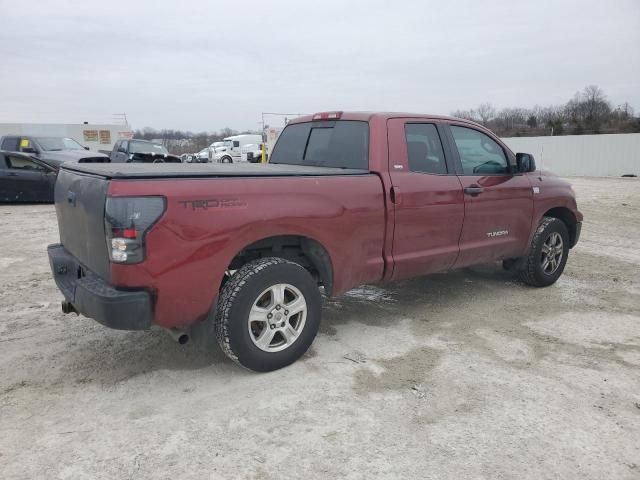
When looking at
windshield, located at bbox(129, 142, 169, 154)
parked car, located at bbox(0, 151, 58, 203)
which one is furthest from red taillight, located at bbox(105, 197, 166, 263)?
windshield, located at bbox(129, 142, 169, 154)

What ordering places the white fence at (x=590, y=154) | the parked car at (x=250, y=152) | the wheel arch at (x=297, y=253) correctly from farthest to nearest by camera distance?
the parked car at (x=250, y=152) < the white fence at (x=590, y=154) < the wheel arch at (x=297, y=253)

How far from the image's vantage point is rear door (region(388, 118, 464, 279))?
4168 mm

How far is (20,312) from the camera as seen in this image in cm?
473

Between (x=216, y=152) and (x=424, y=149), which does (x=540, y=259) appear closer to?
(x=424, y=149)

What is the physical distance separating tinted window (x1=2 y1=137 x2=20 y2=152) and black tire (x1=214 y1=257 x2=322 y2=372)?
14.5m

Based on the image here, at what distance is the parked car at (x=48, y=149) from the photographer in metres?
14.4

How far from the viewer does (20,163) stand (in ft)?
39.6

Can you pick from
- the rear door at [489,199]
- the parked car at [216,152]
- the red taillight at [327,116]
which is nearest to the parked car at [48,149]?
the red taillight at [327,116]

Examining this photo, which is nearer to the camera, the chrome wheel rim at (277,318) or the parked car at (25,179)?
the chrome wheel rim at (277,318)

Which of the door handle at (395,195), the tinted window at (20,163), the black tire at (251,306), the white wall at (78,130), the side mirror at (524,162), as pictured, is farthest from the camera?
the white wall at (78,130)

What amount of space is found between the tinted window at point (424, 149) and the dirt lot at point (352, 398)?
4.56ft

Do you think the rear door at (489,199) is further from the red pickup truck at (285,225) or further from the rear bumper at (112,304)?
the rear bumper at (112,304)

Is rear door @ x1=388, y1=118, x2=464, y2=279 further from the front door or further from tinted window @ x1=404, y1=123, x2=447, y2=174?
the front door

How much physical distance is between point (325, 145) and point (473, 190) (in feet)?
4.66
